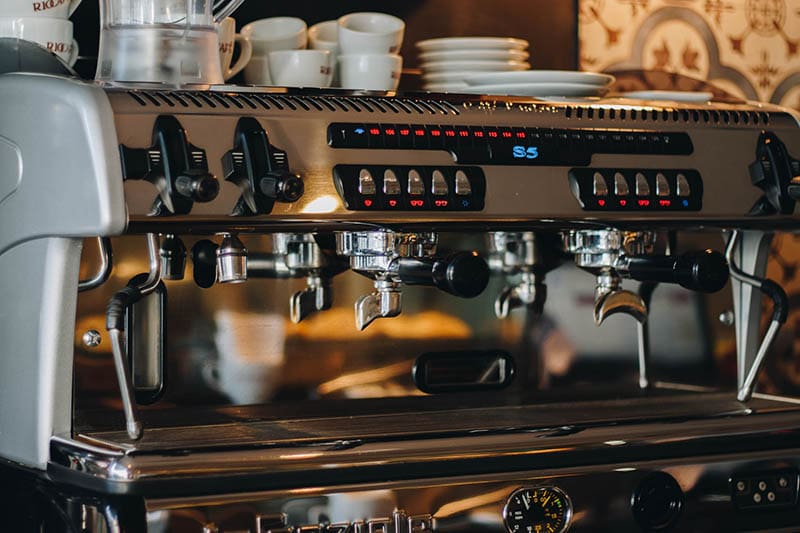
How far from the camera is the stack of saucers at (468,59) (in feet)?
5.29

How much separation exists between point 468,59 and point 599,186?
338 mm

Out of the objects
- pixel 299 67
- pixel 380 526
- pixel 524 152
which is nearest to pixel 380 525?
pixel 380 526

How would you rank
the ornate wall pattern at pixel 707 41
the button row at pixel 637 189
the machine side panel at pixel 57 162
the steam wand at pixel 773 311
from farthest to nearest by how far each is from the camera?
the ornate wall pattern at pixel 707 41, the steam wand at pixel 773 311, the button row at pixel 637 189, the machine side panel at pixel 57 162

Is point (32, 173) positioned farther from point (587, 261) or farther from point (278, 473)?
point (587, 261)

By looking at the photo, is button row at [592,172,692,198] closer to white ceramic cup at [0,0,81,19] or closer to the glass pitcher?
the glass pitcher

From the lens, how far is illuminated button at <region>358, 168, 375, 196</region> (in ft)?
4.04

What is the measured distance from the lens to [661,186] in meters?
1.38

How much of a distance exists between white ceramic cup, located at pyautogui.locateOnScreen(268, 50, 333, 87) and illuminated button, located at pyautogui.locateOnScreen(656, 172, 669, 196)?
0.38 metres

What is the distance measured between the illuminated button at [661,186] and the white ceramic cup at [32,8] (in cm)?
63

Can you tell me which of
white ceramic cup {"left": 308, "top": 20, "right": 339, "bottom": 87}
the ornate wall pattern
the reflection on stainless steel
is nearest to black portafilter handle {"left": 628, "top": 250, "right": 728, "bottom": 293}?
white ceramic cup {"left": 308, "top": 20, "right": 339, "bottom": 87}

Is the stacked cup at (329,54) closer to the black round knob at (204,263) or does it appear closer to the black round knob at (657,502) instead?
the black round knob at (204,263)

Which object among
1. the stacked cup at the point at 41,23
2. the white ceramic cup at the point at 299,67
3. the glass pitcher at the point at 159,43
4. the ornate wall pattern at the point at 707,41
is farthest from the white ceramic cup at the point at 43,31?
the ornate wall pattern at the point at 707,41

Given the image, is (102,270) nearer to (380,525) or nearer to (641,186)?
(380,525)

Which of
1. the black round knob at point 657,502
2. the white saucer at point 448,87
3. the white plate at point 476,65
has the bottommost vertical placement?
the black round knob at point 657,502
